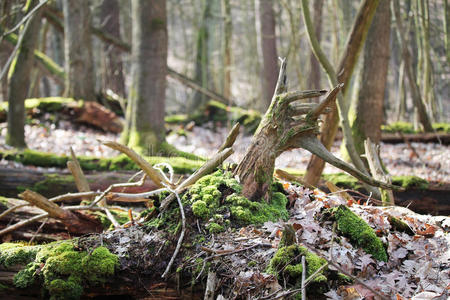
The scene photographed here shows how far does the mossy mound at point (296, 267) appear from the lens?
2502 mm

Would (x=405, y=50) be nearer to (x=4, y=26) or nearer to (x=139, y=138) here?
(x=139, y=138)

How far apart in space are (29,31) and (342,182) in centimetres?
644

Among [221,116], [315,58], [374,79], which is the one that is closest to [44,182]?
[374,79]

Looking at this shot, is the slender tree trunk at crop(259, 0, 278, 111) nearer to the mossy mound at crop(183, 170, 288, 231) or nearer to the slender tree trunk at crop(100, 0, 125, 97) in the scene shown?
the slender tree trunk at crop(100, 0, 125, 97)

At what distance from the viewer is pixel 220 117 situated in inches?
507

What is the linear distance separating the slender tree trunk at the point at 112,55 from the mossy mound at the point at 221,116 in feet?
10.6

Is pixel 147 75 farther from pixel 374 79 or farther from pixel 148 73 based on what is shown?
pixel 374 79

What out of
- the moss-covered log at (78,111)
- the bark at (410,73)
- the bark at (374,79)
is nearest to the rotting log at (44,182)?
the bark at (374,79)

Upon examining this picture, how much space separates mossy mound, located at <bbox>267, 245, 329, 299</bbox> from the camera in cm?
250

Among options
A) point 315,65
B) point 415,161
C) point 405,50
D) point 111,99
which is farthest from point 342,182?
point 111,99

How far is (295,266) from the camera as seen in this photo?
257 cm

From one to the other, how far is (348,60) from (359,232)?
9.65ft

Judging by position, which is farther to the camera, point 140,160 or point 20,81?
point 20,81

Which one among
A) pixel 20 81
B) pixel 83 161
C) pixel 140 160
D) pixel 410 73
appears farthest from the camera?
pixel 410 73
